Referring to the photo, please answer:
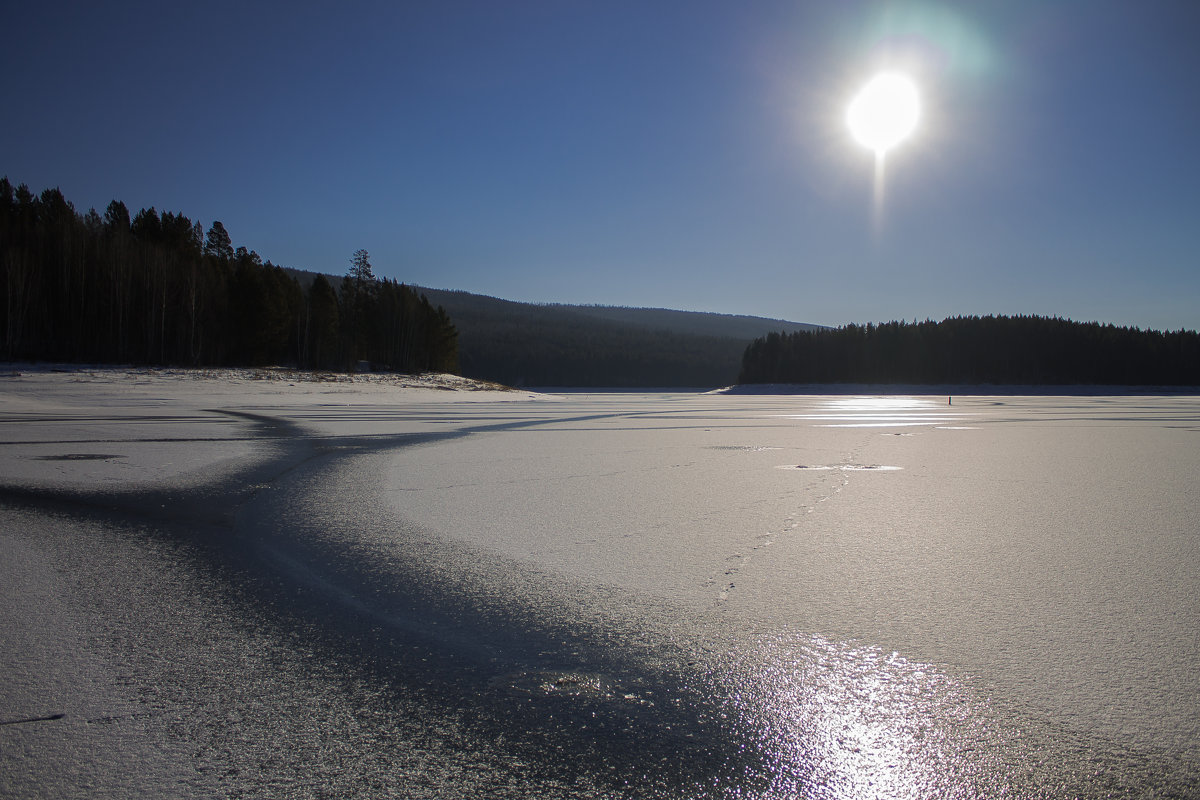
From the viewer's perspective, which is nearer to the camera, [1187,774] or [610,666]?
[1187,774]

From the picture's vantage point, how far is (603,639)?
2.29 metres

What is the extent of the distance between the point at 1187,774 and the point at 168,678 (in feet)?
8.78

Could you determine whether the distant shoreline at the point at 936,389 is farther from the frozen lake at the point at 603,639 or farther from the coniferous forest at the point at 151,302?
the frozen lake at the point at 603,639

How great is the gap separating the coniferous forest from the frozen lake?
39.2 meters

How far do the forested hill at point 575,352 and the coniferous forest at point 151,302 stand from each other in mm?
48917

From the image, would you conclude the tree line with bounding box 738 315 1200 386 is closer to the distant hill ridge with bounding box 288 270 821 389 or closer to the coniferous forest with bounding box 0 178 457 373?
the distant hill ridge with bounding box 288 270 821 389

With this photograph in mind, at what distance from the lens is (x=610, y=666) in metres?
2.08

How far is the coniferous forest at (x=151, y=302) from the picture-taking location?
123ft

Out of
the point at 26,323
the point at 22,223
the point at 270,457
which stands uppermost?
the point at 22,223

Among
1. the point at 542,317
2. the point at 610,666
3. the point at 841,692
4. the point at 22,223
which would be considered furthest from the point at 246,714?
the point at 542,317

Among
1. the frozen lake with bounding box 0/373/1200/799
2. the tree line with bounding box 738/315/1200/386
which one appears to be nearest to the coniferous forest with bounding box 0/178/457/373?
the frozen lake with bounding box 0/373/1200/799

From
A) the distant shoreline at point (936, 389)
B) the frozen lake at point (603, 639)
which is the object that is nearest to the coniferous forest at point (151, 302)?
the distant shoreline at point (936, 389)

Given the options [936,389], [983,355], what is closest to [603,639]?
[936,389]

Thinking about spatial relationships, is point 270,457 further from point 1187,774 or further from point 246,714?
point 1187,774
